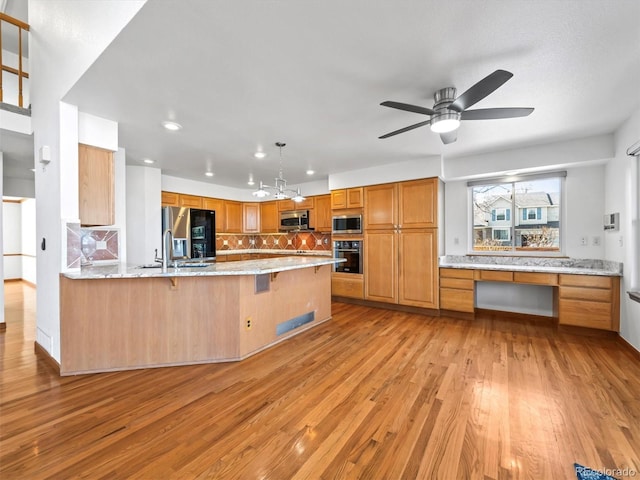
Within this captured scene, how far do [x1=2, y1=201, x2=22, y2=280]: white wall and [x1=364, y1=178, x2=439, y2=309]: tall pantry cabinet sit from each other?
10027 mm

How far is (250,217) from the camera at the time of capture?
23.1 ft

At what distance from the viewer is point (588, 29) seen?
170 cm

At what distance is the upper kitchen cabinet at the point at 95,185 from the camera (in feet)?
9.05

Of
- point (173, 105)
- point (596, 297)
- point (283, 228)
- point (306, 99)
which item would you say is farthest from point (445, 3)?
point (283, 228)

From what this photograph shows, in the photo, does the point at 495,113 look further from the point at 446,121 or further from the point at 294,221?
the point at 294,221

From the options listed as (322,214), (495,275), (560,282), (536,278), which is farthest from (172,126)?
(560,282)

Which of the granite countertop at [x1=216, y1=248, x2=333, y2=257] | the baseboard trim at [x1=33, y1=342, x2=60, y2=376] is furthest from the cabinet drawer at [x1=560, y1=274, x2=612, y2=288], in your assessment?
the baseboard trim at [x1=33, y1=342, x2=60, y2=376]

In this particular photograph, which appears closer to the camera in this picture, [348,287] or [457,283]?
[457,283]

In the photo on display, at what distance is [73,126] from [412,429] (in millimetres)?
3804

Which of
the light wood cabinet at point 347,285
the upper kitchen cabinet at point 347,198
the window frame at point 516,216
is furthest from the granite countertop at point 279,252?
the window frame at point 516,216

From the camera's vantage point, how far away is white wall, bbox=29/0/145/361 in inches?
83.6

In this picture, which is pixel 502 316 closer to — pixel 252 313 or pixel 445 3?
pixel 252 313

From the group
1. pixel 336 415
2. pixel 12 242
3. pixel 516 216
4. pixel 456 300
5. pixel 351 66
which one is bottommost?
pixel 336 415

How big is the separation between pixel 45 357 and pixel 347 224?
4388 mm
